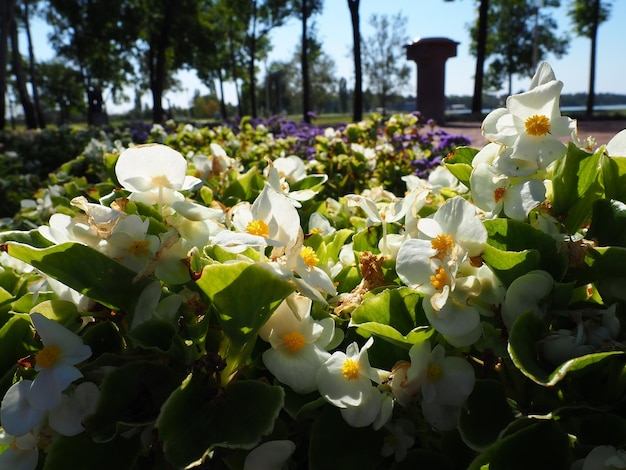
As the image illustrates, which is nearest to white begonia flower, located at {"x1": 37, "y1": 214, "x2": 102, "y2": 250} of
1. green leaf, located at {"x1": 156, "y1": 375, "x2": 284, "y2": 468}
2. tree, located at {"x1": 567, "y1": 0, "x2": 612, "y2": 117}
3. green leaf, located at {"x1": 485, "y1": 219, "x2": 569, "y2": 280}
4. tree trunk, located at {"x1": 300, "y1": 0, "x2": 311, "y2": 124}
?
green leaf, located at {"x1": 156, "y1": 375, "x2": 284, "y2": 468}

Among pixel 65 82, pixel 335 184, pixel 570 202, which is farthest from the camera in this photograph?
pixel 65 82

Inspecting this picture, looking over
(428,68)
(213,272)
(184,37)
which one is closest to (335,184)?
(213,272)

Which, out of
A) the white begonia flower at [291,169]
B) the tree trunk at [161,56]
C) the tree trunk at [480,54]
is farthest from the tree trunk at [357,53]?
the white begonia flower at [291,169]

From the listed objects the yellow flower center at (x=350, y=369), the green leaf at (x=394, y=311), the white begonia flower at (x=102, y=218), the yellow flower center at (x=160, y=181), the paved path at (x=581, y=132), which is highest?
the yellow flower center at (x=160, y=181)

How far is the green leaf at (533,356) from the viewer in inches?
23.9

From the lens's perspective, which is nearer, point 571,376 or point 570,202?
point 571,376

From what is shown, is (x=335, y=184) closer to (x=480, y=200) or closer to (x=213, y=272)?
(x=480, y=200)

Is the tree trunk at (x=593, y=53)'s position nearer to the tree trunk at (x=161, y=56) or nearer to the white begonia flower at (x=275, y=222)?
the tree trunk at (x=161, y=56)

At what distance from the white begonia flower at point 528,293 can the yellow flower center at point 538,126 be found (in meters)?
0.23

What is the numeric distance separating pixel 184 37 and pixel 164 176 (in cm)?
2216

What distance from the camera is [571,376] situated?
696mm

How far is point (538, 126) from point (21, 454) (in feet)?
2.84

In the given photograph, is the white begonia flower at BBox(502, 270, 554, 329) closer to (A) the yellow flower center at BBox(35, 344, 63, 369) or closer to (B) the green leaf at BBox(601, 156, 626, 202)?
(B) the green leaf at BBox(601, 156, 626, 202)

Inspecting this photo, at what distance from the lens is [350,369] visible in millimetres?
702
